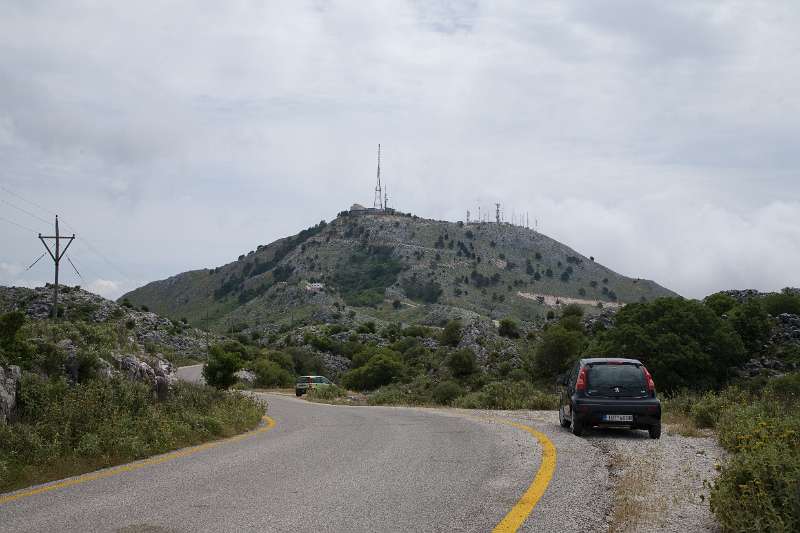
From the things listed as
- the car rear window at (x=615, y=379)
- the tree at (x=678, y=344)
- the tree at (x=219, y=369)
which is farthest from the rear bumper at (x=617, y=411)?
the tree at (x=219, y=369)

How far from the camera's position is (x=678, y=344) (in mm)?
39344

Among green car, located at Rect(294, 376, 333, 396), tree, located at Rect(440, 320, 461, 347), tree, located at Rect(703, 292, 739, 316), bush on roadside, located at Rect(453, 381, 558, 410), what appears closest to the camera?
bush on roadside, located at Rect(453, 381, 558, 410)

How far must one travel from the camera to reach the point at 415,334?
11662 cm

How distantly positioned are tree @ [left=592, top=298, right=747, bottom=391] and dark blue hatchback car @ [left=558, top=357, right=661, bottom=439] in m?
23.3

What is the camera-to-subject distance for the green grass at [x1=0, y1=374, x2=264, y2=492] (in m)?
10.6

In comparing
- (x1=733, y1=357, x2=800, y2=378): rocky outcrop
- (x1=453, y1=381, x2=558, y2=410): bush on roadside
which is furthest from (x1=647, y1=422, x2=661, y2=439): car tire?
(x1=733, y1=357, x2=800, y2=378): rocky outcrop

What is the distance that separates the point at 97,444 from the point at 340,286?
17768 cm

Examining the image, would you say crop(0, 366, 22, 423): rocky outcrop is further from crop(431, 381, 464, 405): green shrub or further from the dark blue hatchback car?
crop(431, 381, 464, 405): green shrub

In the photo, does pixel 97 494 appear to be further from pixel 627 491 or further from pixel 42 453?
pixel 627 491

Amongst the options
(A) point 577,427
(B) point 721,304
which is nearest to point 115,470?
(A) point 577,427

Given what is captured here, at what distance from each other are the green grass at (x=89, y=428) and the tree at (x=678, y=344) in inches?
1070

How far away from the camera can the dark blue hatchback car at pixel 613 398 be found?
1438 cm

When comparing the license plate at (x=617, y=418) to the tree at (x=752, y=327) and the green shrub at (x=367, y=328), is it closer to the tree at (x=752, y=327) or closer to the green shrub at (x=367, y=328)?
the tree at (x=752, y=327)

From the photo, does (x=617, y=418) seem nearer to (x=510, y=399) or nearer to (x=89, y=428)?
(x=89, y=428)
